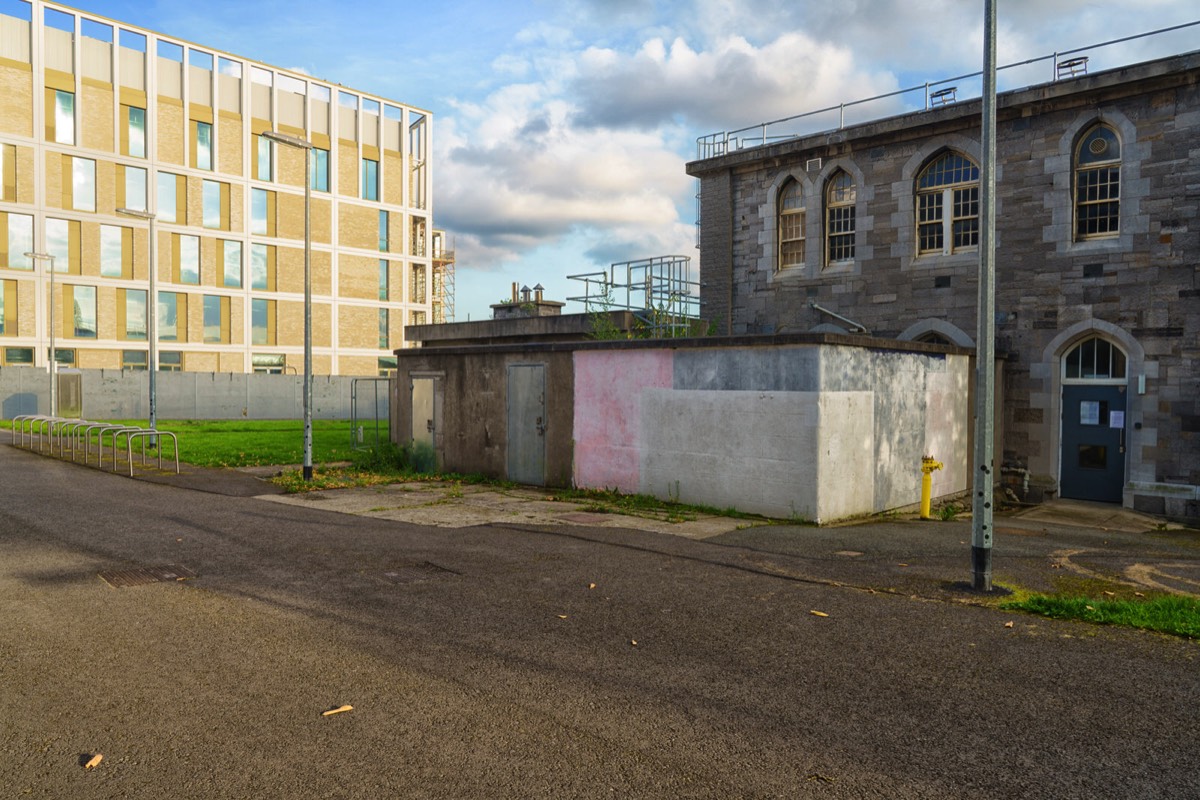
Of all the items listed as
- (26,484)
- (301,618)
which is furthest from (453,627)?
(26,484)

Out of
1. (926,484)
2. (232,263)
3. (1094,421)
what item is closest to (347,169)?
(232,263)

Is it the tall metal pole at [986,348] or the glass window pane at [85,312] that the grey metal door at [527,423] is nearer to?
the tall metal pole at [986,348]

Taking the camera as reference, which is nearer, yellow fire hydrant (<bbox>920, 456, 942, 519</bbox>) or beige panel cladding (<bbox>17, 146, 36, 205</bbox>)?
yellow fire hydrant (<bbox>920, 456, 942, 519</bbox>)

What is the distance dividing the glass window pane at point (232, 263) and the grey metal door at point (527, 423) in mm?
42874

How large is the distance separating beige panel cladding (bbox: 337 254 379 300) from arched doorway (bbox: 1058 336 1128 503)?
4987cm

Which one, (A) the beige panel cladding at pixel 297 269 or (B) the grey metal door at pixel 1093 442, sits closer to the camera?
(B) the grey metal door at pixel 1093 442

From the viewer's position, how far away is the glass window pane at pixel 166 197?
5200 centimetres

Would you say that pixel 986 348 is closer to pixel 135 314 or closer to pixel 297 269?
pixel 135 314

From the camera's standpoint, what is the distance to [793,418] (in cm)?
1369

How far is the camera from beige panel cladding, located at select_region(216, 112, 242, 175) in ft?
177

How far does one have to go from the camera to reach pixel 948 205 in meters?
19.8

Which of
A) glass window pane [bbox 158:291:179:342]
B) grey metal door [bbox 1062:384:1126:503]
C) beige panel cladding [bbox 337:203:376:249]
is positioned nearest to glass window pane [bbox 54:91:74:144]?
glass window pane [bbox 158:291:179:342]

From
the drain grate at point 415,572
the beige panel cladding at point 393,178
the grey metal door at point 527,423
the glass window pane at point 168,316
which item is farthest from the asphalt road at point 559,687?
the beige panel cladding at point 393,178

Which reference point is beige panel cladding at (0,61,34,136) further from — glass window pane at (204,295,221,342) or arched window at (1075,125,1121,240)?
arched window at (1075,125,1121,240)
